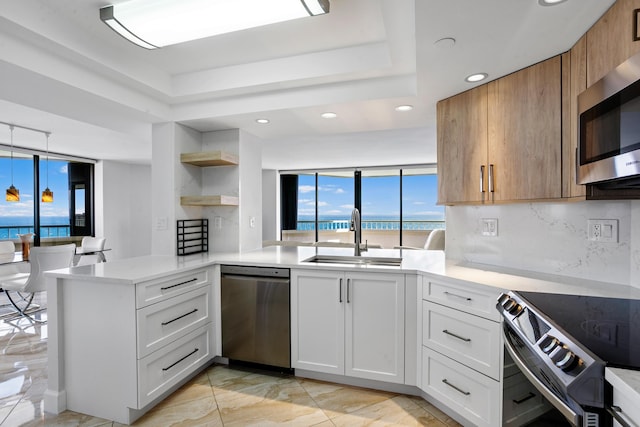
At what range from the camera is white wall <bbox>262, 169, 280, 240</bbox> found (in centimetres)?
802

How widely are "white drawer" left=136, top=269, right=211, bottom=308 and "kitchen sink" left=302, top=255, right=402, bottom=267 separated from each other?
0.81 meters

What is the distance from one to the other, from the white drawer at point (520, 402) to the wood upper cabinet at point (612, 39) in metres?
1.22

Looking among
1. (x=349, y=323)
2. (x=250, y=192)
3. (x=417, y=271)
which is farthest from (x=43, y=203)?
(x=417, y=271)

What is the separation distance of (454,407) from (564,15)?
6.57ft

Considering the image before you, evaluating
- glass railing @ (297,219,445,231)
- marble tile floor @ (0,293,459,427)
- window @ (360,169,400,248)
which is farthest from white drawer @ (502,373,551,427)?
glass railing @ (297,219,445,231)

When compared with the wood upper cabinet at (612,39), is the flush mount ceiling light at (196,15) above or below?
above

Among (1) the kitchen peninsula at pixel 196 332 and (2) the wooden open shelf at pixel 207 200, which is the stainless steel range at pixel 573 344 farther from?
(2) the wooden open shelf at pixel 207 200

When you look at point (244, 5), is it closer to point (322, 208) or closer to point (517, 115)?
point (517, 115)

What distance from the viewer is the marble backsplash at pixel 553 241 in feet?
5.21

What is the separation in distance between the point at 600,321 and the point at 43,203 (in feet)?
23.4

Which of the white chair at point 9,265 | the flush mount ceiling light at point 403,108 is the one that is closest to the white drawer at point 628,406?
the flush mount ceiling light at point 403,108

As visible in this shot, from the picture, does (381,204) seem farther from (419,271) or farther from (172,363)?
(172,363)

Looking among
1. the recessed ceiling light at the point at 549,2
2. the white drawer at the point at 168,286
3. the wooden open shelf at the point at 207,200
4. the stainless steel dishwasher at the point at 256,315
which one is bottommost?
the stainless steel dishwasher at the point at 256,315

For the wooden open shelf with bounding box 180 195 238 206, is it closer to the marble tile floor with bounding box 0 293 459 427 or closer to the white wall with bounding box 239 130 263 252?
the white wall with bounding box 239 130 263 252
